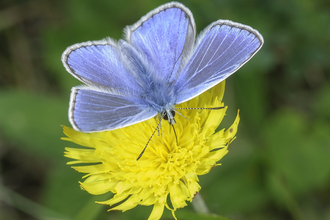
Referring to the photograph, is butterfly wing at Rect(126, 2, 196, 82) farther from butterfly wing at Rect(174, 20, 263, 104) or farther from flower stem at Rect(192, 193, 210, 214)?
flower stem at Rect(192, 193, 210, 214)

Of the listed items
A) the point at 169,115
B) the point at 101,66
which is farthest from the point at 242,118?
the point at 101,66

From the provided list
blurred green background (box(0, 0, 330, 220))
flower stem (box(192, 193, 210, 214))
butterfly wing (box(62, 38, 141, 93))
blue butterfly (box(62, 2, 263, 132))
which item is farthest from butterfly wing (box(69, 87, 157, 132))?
blurred green background (box(0, 0, 330, 220))

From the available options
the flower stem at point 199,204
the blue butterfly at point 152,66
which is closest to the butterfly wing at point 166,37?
the blue butterfly at point 152,66

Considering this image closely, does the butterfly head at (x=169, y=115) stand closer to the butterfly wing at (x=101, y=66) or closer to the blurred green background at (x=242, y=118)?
the butterfly wing at (x=101, y=66)

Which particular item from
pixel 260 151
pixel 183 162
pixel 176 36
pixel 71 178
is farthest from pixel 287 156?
pixel 71 178

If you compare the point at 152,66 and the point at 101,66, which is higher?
the point at 101,66

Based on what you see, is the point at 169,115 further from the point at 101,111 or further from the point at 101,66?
the point at 101,66

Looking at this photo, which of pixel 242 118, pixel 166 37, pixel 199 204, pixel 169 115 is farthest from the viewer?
pixel 242 118

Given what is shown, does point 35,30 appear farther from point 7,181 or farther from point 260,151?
point 260,151
